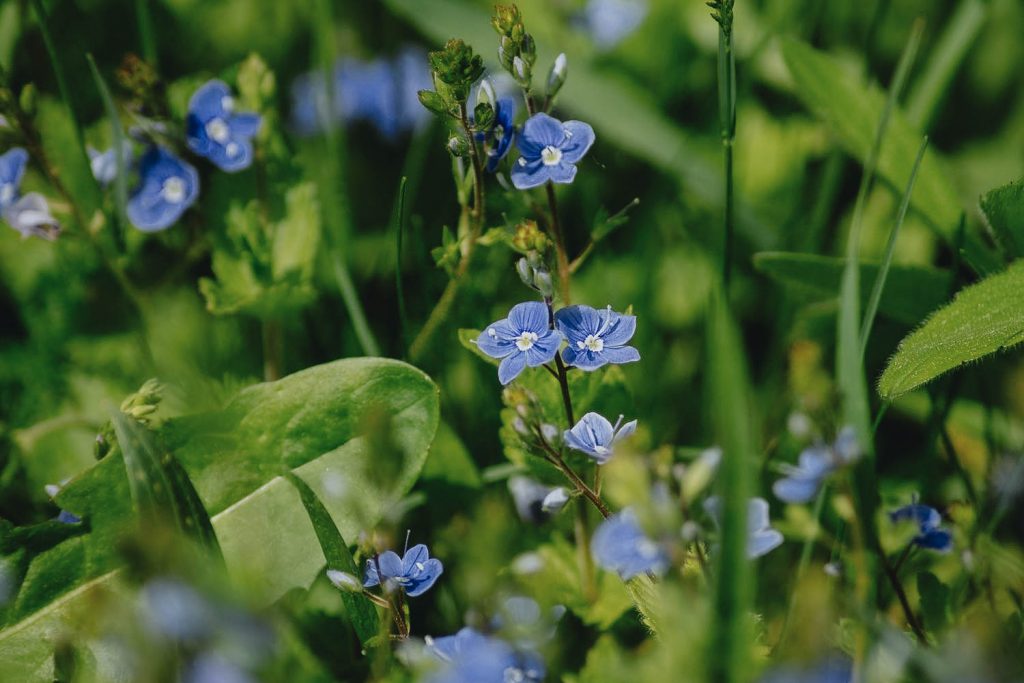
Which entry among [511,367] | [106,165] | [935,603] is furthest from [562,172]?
[106,165]

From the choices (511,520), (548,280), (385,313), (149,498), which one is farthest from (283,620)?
(385,313)

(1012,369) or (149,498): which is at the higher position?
(149,498)

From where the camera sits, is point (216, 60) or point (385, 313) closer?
point (385, 313)

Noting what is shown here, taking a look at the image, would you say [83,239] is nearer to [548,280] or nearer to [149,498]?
[149,498]

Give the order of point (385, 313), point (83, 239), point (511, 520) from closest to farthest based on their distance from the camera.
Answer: point (511, 520), point (83, 239), point (385, 313)

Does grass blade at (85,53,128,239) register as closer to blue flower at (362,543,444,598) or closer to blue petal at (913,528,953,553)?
blue flower at (362,543,444,598)

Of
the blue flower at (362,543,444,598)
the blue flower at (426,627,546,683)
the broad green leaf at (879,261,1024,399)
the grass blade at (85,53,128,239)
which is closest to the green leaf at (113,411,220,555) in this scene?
the blue flower at (362,543,444,598)
